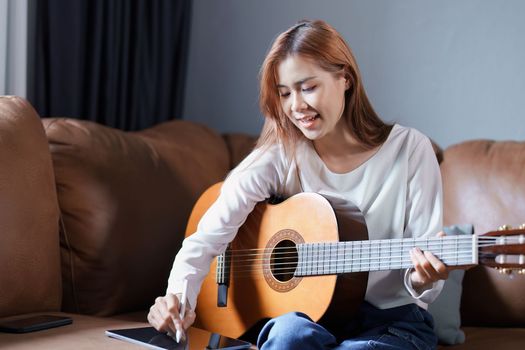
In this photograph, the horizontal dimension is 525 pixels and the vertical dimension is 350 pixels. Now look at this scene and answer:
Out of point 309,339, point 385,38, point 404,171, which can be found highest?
point 385,38

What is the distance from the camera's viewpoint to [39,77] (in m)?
2.29

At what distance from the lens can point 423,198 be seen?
162 cm

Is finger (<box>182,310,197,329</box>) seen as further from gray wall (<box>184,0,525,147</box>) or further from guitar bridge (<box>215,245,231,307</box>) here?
gray wall (<box>184,0,525,147</box>)

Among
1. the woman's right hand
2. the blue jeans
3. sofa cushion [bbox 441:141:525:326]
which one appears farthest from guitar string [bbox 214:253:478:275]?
sofa cushion [bbox 441:141:525:326]

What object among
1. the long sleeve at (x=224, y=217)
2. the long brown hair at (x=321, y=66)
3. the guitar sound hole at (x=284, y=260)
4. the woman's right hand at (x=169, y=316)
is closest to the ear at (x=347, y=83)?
the long brown hair at (x=321, y=66)


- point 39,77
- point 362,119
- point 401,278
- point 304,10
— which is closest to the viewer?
point 401,278

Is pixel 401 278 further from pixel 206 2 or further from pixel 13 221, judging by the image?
pixel 206 2

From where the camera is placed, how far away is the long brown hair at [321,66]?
165 centimetres

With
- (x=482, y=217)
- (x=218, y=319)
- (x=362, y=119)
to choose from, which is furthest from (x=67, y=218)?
(x=482, y=217)

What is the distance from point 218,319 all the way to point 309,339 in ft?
1.36

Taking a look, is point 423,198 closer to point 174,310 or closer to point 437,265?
point 437,265

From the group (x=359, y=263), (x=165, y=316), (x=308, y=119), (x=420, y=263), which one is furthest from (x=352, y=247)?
(x=165, y=316)

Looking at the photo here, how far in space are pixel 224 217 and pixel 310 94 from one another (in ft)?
1.11

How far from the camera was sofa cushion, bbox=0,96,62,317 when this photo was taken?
1.70 meters
